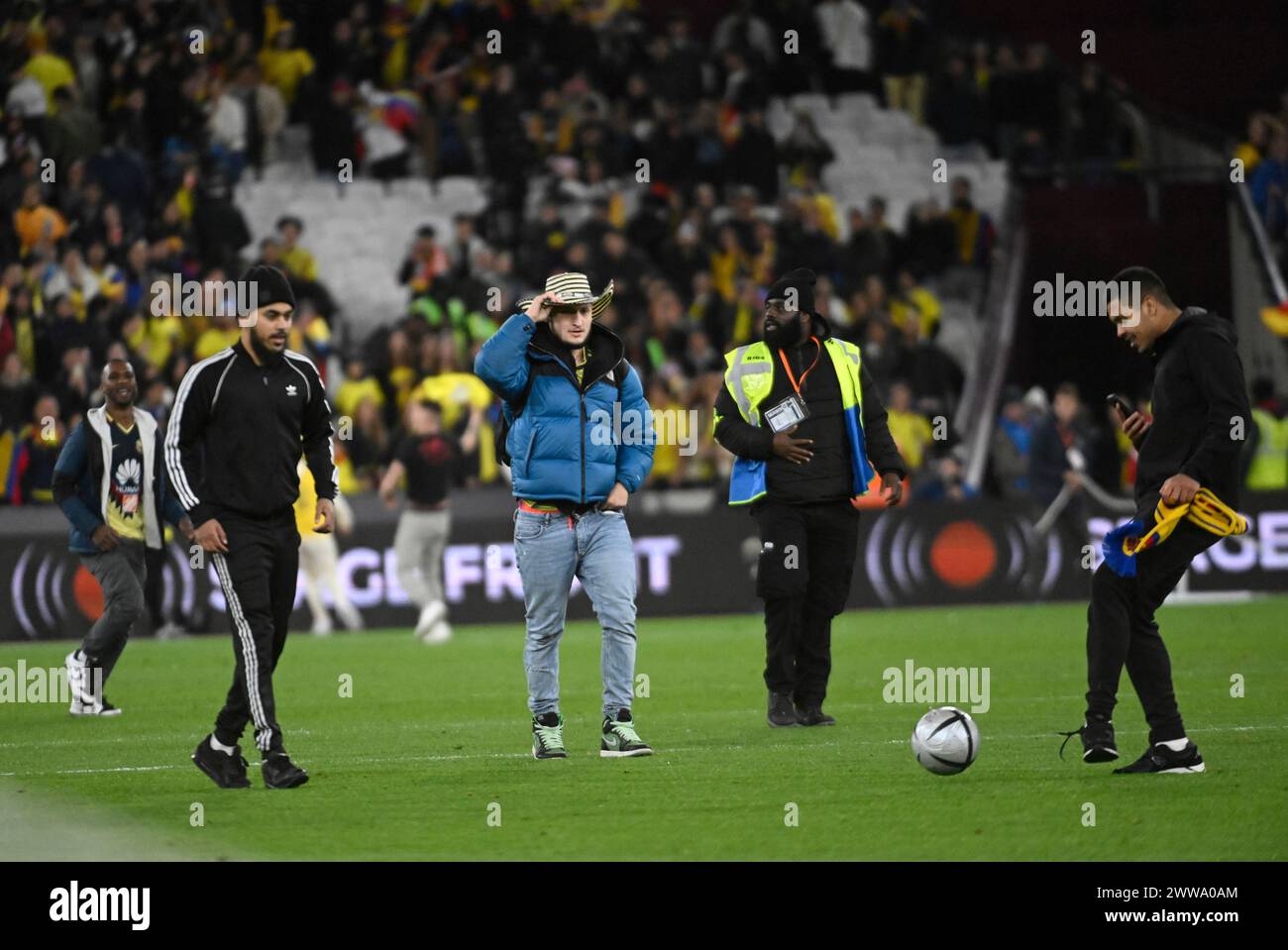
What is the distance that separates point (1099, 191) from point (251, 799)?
21.8m

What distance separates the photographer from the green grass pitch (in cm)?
862

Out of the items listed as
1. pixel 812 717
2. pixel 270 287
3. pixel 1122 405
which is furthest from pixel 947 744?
pixel 270 287

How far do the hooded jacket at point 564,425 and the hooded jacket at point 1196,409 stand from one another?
8.87 ft

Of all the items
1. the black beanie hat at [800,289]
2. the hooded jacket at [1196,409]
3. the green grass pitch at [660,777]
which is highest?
the black beanie hat at [800,289]

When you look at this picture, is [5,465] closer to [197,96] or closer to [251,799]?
[197,96]

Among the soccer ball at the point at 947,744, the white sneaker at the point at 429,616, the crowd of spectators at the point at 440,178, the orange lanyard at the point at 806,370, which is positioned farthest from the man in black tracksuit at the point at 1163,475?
the crowd of spectators at the point at 440,178

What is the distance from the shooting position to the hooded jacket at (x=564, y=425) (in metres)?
11.2

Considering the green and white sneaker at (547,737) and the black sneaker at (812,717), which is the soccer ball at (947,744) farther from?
the black sneaker at (812,717)

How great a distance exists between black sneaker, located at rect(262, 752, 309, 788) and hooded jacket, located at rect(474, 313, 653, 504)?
1913 mm

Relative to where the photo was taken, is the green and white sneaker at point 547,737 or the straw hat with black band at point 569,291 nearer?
the straw hat with black band at point 569,291

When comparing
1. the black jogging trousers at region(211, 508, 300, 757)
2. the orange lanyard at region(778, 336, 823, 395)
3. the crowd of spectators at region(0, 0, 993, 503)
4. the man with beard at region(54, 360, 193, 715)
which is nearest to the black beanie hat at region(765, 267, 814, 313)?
the orange lanyard at region(778, 336, 823, 395)

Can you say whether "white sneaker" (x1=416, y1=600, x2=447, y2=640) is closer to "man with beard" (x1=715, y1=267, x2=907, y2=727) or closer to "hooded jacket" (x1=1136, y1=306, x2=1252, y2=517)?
"man with beard" (x1=715, y1=267, x2=907, y2=727)

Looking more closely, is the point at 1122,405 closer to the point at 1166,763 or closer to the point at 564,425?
the point at 1166,763

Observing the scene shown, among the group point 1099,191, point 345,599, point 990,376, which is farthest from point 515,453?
point 1099,191
